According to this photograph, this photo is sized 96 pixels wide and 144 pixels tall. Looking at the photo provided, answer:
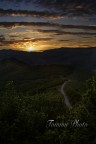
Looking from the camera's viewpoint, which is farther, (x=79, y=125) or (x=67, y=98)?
(x=67, y=98)

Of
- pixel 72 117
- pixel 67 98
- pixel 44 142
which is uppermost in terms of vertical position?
pixel 67 98

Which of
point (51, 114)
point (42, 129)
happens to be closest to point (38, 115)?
point (42, 129)

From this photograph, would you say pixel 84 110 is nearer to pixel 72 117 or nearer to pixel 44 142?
pixel 72 117

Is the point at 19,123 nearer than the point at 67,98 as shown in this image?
Yes

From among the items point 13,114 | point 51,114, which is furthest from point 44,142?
point 51,114

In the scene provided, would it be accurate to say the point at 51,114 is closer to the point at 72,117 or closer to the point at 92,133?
the point at 72,117

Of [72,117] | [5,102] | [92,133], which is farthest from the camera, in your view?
[72,117]

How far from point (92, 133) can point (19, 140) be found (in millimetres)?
10017

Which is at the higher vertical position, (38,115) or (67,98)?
(67,98)

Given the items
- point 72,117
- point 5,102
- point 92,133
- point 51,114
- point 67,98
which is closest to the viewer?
point 92,133

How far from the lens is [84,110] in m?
49.6

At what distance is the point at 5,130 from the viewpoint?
46375mm

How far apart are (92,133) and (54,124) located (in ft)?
26.9

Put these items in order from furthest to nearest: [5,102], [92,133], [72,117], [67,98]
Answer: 1. [67,98]
2. [72,117]
3. [5,102]
4. [92,133]
